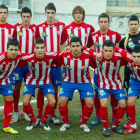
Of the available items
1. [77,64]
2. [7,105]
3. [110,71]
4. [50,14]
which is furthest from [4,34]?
[110,71]

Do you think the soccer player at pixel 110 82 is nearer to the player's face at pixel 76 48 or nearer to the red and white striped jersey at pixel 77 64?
the red and white striped jersey at pixel 77 64

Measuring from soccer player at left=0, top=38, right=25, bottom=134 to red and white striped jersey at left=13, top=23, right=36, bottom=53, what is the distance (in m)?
0.55

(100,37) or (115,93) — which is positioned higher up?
(100,37)

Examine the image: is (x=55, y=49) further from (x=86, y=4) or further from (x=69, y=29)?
(x=86, y=4)

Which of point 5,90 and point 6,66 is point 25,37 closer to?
point 6,66

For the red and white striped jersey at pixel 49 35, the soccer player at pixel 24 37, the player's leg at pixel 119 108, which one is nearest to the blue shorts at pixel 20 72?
the soccer player at pixel 24 37

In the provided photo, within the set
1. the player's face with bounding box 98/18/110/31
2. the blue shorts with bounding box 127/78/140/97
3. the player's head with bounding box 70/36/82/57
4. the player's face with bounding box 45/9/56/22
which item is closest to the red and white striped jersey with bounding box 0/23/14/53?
the player's face with bounding box 45/9/56/22

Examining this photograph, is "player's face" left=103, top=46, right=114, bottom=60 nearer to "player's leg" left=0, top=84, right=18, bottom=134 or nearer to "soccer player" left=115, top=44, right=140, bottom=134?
"soccer player" left=115, top=44, right=140, bottom=134

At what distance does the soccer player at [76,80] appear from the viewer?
17.6 feet

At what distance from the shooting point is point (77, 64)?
18.0 ft

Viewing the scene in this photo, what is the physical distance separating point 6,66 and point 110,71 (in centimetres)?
192

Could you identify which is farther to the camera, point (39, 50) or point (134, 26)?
point (134, 26)

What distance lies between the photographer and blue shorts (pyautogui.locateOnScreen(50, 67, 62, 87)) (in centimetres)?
585

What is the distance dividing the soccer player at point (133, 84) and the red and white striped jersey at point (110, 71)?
0.47 feet
